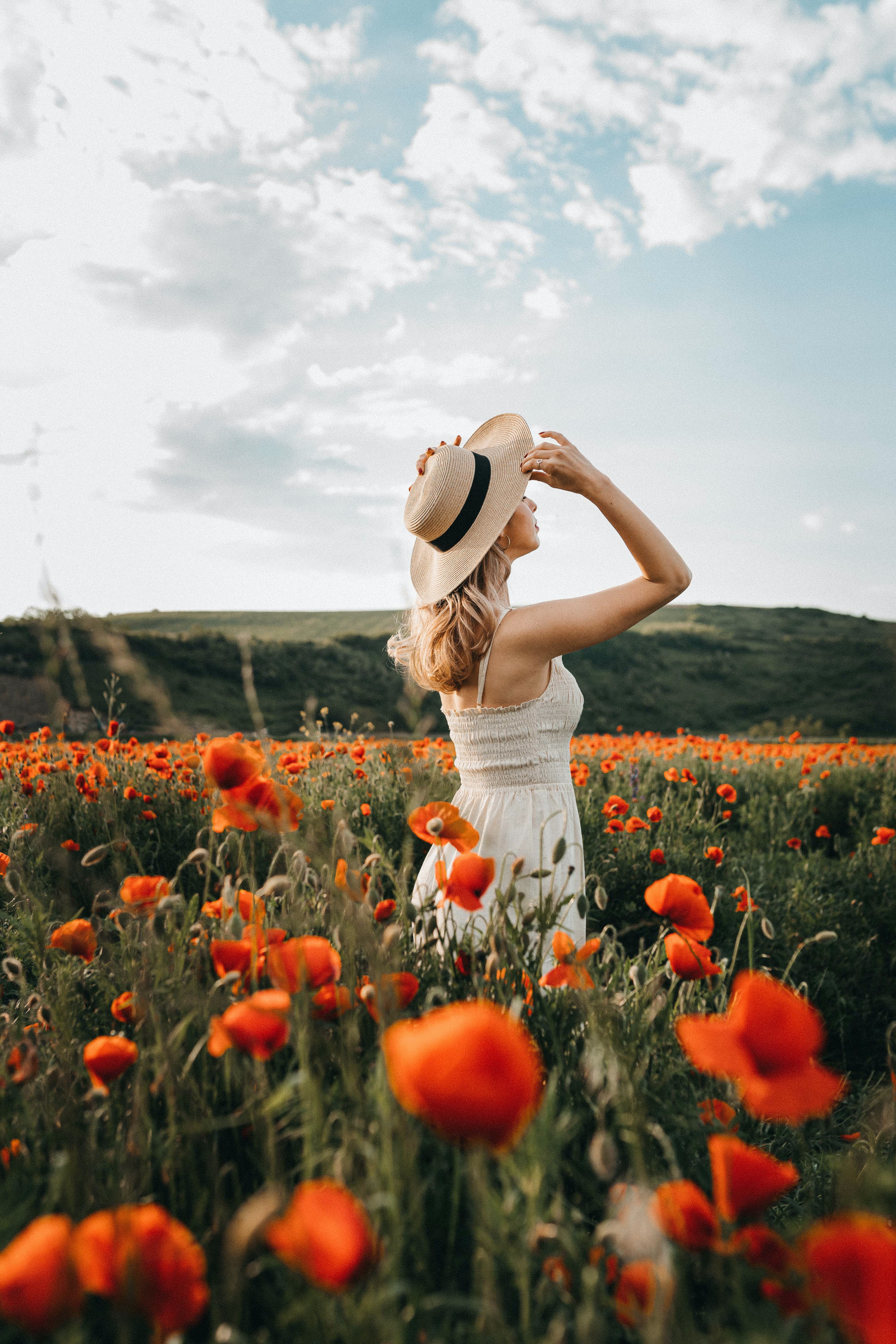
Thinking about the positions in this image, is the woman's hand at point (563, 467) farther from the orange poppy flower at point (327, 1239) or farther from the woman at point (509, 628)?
the orange poppy flower at point (327, 1239)

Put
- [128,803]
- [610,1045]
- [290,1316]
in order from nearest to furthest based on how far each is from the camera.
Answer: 1. [290,1316]
2. [610,1045]
3. [128,803]

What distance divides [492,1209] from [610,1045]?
1.09ft

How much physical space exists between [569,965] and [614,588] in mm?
1424

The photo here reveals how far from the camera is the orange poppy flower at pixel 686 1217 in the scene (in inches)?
26.6

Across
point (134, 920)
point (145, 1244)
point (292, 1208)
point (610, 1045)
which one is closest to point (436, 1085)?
point (292, 1208)

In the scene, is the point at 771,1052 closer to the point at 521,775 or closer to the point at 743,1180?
the point at 743,1180

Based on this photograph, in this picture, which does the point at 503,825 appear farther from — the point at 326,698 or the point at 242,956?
the point at 326,698

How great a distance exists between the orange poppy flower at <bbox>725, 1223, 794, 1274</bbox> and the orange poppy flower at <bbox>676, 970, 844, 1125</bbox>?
11 cm

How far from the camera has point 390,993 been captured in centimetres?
87

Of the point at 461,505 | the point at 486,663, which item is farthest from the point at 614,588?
the point at 461,505

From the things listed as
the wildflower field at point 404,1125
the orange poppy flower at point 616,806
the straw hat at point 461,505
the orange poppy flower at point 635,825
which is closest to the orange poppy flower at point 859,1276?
the wildflower field at point 404,1125

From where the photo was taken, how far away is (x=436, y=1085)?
57 centimetres

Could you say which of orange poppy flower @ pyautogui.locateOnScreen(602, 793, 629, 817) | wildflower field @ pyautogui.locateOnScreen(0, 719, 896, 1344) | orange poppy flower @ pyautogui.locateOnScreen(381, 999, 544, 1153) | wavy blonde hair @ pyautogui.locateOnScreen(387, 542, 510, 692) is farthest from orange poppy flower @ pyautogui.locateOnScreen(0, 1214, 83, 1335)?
orange poppy flower @ pyautogui.locateOnScreen(602, 793, 629, 817)

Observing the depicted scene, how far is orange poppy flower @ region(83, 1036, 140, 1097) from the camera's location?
93 centimetres
